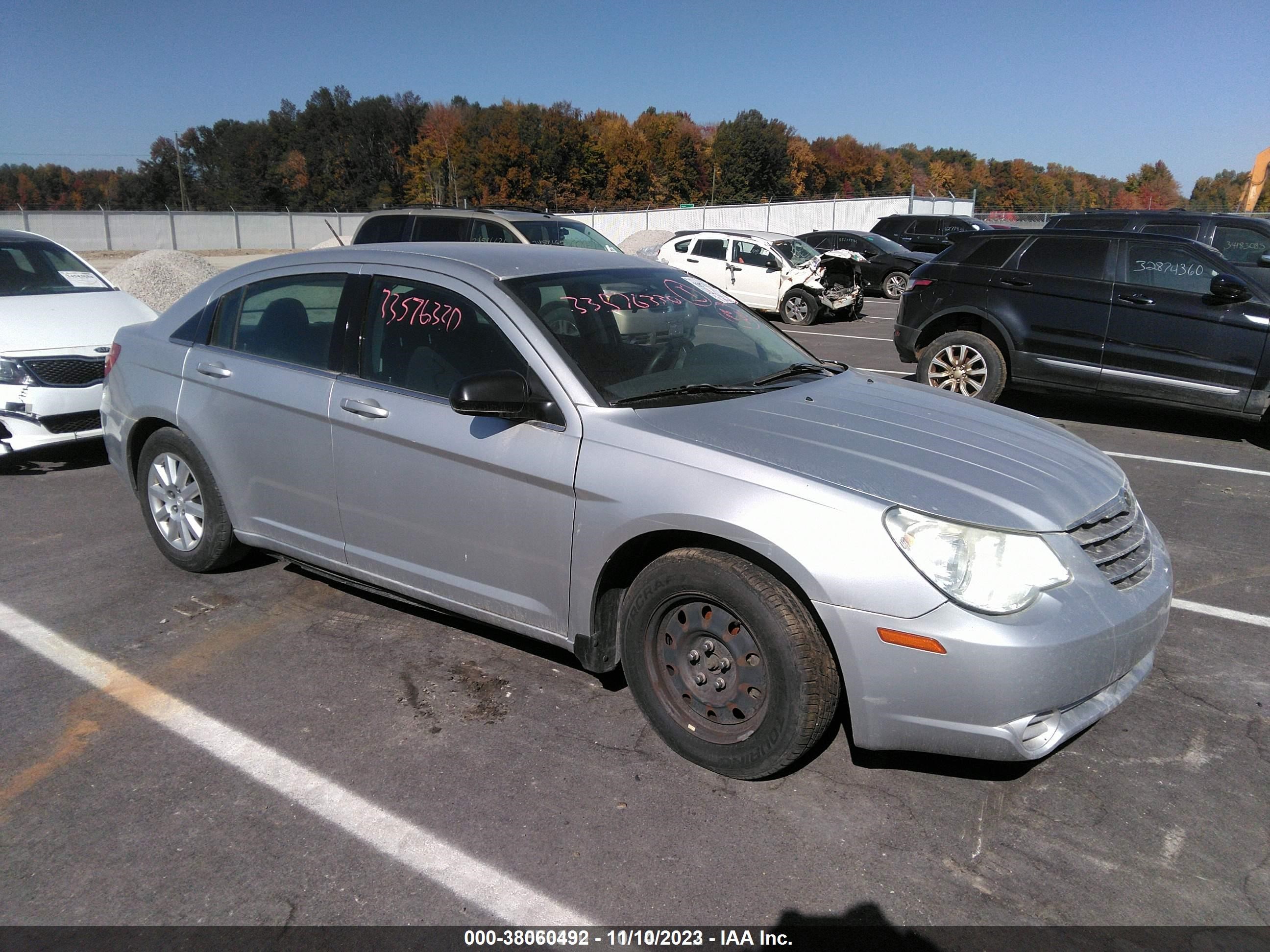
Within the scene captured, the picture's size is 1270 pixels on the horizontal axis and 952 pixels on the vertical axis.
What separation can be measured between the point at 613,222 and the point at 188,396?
1405 inches

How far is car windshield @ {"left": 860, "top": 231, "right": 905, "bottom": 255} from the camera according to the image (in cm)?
2147

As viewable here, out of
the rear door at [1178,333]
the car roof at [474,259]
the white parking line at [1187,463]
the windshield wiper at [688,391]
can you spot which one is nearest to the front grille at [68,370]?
the car roof at [474,259]

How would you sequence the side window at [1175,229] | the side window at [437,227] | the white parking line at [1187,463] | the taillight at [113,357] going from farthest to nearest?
the side window at [437,227] < the side window at [1175,229] < the white parking line at [1187,463] < the taillight at [113,357]

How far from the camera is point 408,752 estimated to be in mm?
3281

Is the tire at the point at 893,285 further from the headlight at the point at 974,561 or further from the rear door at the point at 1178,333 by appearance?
the headlight at the point at 974,561

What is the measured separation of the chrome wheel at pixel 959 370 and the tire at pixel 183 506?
6.53 m

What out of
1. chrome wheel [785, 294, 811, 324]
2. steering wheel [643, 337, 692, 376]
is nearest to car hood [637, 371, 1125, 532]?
steering wheel [643, 337, 692, 376]

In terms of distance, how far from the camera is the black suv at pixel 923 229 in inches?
950

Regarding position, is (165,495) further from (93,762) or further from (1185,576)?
(1185,576)

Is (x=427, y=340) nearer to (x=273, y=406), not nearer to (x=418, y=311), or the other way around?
(x=418, y=311)

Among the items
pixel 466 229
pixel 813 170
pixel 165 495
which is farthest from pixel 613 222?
pixel 813 170

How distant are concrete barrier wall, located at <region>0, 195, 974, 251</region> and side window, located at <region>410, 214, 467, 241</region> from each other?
80.3 ft

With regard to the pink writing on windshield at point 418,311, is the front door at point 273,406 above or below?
below

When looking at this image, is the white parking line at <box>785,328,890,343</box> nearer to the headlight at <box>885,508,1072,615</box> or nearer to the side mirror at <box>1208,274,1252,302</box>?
the side mirror at <box>1208,274,1252,302</box>
